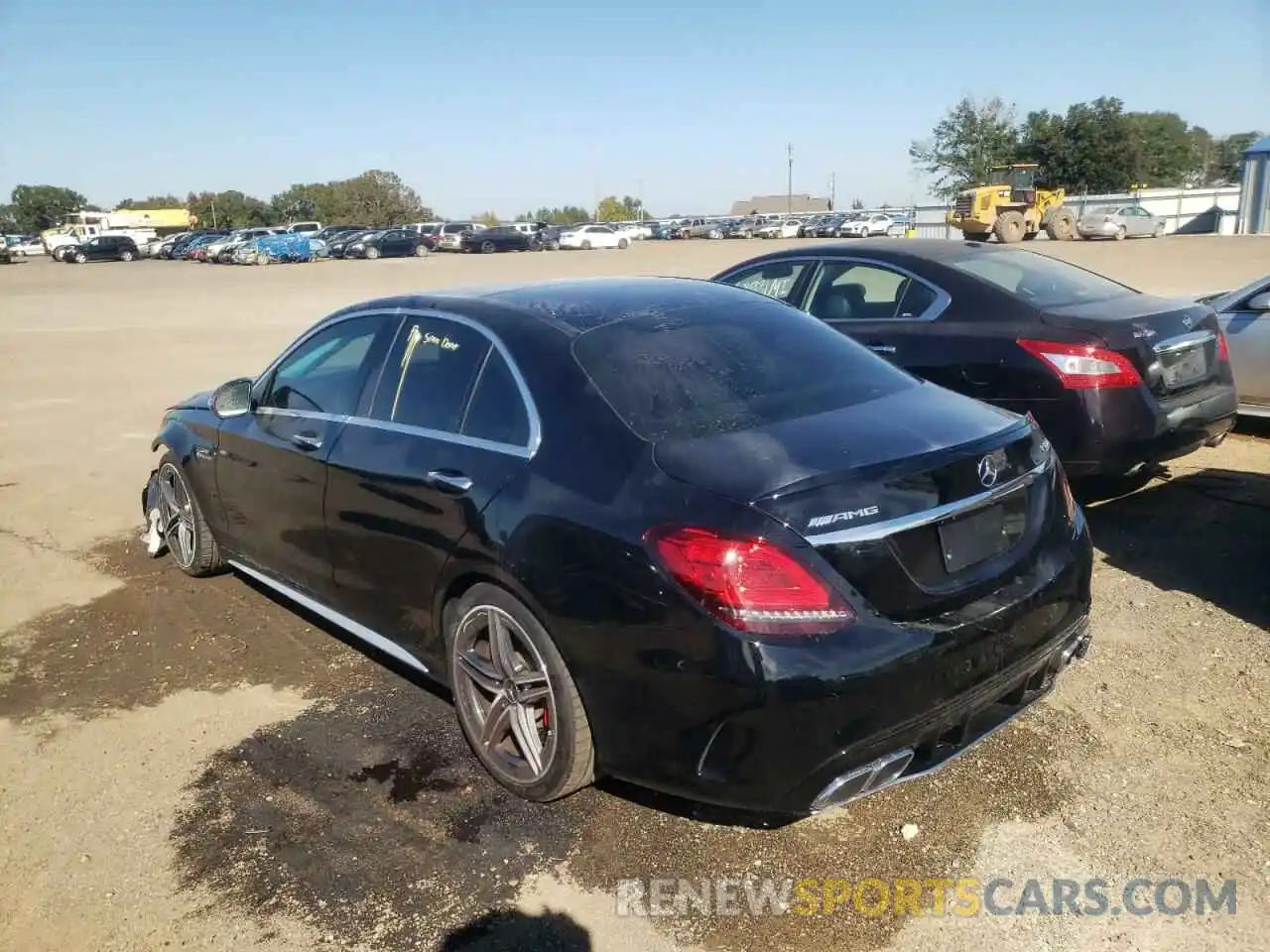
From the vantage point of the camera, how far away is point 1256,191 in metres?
45.8

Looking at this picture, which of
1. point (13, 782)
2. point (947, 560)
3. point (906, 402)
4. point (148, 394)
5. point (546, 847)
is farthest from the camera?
point (148, 394)

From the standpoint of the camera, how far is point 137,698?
4.13 meters

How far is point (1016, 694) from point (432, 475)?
1980mm

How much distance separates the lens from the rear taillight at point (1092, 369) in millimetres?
5121

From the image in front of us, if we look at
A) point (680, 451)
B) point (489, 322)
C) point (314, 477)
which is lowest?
point (314, 477)

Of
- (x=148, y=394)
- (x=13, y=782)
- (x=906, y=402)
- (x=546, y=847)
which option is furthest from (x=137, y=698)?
(x=148, y=394)

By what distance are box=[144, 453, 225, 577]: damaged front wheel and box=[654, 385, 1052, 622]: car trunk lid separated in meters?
3.33

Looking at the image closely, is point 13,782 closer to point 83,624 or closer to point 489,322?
point 83,624

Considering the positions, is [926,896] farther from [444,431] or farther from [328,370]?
[328,370]

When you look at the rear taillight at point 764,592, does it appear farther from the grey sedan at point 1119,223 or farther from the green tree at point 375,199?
the green tree at point 375,199

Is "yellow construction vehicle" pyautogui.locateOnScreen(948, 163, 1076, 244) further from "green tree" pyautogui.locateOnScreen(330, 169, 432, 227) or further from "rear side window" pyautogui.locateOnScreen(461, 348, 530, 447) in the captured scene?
"green tree" pyautogui.locateOnScreen(330, 169, 432, 227)

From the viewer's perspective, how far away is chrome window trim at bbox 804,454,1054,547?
2.56 m

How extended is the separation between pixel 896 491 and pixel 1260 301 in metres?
6.13

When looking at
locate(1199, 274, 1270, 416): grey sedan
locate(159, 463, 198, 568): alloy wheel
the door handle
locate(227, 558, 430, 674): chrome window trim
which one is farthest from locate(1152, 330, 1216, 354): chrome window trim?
locate(159, 463, 198, 568): alloy wheel
